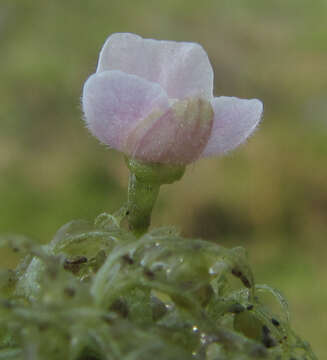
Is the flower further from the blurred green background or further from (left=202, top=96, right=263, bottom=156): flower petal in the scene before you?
the blurred green background

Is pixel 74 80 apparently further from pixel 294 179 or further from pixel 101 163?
pixel 294 179

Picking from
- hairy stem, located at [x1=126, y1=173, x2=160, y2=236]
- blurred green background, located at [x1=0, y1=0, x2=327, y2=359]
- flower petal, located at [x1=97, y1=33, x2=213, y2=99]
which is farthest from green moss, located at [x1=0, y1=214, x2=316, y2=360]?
blurred green background, located at [x1=0, y1=0, x2=327, y2=359]

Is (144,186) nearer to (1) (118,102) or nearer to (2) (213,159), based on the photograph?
(1) (118,102)

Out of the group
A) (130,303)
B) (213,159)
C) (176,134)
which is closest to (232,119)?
(176,134)

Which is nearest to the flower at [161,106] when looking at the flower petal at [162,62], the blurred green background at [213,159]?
the flower petal at [162,62]

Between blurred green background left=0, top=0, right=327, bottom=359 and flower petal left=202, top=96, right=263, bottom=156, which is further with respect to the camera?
blurred green background left=0, top=0, right=327, bottom=359

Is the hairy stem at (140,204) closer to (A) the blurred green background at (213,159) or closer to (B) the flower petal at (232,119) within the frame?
(B) the flower petal at (232,119)
